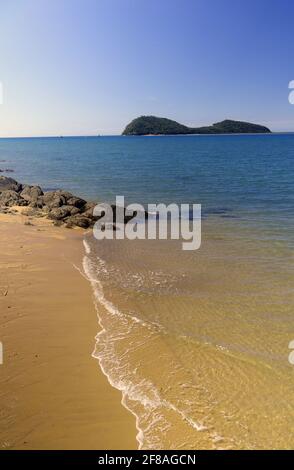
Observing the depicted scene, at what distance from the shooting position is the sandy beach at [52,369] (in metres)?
5.46

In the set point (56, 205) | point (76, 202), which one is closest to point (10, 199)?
point (56, 205)

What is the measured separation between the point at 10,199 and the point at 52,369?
20.0 metres

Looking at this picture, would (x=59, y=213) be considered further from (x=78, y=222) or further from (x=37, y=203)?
(x=37, y=203)

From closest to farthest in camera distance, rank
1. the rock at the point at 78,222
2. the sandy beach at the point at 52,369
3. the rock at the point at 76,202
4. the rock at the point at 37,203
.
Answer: the sandy beach at the point at 52,369, the rock at the point at 78,222, the rock at the point at 76,202, the rock at the point at 37,203

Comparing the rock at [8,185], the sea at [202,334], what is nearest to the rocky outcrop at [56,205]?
the rock at [8,185]

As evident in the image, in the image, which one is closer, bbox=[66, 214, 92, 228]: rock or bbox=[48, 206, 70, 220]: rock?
bbox=[66, 214, 92, 228]: rock

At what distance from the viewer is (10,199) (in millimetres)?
24906

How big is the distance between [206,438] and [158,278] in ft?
20.9

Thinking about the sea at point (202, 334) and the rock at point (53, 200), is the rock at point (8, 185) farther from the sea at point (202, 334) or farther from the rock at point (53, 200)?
the sea at point (202, 334)

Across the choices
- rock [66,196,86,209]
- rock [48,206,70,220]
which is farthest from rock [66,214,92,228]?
rock [66,196,86,209]

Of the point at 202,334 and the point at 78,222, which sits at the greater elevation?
the point at 78,222

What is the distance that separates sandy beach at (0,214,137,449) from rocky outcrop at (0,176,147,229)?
6.55 metres

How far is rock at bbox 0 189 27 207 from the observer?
24.2 m

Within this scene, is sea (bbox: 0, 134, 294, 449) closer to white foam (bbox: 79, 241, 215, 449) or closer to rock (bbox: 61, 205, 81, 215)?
white foam (bbox: 79, 241, 215, 449)
